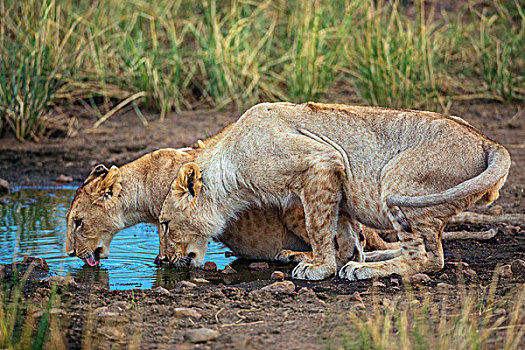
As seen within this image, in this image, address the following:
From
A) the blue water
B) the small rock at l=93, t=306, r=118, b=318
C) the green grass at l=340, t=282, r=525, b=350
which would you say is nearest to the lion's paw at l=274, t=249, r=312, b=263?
the blue water

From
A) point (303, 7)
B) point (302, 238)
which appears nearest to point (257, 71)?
point (303, 7)

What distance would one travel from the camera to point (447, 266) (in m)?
5.18

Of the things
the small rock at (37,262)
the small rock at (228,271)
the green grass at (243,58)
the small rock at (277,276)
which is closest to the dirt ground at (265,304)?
the small rock at (277,276)

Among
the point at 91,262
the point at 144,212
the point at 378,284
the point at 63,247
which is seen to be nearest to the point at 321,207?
the point at 378,284

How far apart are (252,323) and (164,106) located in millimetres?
6829

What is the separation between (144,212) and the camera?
19.0ft

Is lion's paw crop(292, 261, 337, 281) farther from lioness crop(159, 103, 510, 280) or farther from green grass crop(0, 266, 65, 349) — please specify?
green grass crop(0, 266, 65, 349)

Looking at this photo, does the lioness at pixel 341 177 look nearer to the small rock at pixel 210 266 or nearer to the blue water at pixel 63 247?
the small rock at pixel 210 266

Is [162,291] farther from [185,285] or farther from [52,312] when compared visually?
[52,312]

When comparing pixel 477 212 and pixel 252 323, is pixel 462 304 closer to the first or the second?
pixel 252 323

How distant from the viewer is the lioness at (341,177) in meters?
4.87

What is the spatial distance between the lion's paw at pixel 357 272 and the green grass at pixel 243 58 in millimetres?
4721

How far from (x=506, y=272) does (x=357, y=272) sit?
0.90 metres

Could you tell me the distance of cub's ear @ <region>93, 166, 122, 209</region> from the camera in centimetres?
567
